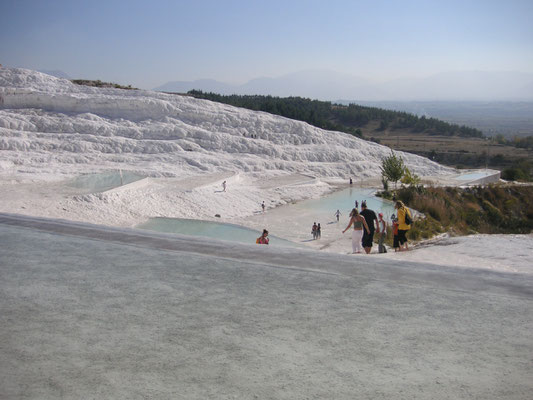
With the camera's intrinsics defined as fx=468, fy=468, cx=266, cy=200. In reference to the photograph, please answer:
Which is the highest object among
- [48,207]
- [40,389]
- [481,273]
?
[481,273]

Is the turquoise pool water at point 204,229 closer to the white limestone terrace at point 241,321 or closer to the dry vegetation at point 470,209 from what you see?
the dry vegetation at point 470,209

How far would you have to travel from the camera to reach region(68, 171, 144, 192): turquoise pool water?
18.9 metres

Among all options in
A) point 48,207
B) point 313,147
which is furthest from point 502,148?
point 48,207

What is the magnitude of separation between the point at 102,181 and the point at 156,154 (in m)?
9.47

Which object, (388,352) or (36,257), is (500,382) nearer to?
(388,352)

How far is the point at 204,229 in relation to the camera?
1641cm

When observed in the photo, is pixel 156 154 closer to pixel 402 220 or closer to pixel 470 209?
pixel 470 209

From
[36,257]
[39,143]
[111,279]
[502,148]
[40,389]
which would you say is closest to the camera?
[40,389]

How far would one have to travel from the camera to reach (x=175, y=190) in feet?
70.2

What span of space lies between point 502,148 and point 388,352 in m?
74.9

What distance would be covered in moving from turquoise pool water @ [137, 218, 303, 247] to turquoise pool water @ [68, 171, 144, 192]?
2.94 meters

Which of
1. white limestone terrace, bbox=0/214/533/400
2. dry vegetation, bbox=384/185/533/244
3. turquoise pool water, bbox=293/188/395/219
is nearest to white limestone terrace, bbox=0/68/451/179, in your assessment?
turquoise pool water, bbox=293/188/395/219

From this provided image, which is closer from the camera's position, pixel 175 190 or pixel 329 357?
pixel 329 357

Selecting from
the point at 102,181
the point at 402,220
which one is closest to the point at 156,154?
the point at 102,181
